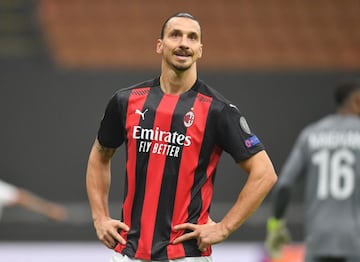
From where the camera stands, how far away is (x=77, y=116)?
11.6 m

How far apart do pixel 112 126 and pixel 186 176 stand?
440 millimetres

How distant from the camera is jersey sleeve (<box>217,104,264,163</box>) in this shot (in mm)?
4145

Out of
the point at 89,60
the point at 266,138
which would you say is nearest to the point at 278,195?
the point at 266,138

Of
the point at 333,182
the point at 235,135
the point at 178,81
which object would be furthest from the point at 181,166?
the point at 333,182

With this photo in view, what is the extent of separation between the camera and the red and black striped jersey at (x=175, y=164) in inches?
163

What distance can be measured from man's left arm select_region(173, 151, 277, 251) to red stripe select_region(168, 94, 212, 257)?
0.04 m

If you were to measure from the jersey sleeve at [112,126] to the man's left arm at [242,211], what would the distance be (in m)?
0.53

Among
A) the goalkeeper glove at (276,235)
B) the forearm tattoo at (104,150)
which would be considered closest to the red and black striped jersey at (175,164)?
the forearm tattoo at (104,150)

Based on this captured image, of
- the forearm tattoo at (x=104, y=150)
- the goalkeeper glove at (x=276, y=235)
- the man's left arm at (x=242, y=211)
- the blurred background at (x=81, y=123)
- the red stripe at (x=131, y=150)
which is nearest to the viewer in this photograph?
the man's left arm at (x=242, y=211)

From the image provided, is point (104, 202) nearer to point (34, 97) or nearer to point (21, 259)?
point (21, 259)

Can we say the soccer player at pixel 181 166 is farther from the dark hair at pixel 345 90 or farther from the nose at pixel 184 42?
the dark hair at pixel 345 90

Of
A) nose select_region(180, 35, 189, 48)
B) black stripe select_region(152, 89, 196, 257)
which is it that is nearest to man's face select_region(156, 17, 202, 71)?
nose select_region(180, 35, 189, 48)

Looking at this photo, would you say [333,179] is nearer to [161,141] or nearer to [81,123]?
[161,141]

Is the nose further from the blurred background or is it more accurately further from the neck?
the blurred background
